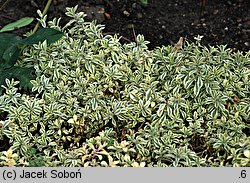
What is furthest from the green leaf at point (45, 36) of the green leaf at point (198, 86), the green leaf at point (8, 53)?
the green leaf at point (198, 86)

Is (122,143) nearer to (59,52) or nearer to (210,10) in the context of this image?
(59,52)

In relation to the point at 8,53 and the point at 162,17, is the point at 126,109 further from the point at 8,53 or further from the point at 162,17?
the point at 162,17

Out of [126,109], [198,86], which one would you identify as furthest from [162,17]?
[126,109]

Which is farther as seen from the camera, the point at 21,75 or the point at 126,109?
the point at 21,75

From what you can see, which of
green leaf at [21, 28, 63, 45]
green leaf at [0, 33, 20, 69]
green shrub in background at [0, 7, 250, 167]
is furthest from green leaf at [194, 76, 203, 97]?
green leaf at [0, 33, 20, 69]

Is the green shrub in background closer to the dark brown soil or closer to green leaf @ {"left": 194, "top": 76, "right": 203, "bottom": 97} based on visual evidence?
green leaf @ {"left": 194, "top": 76, "right": 203, "bottom": 97}
